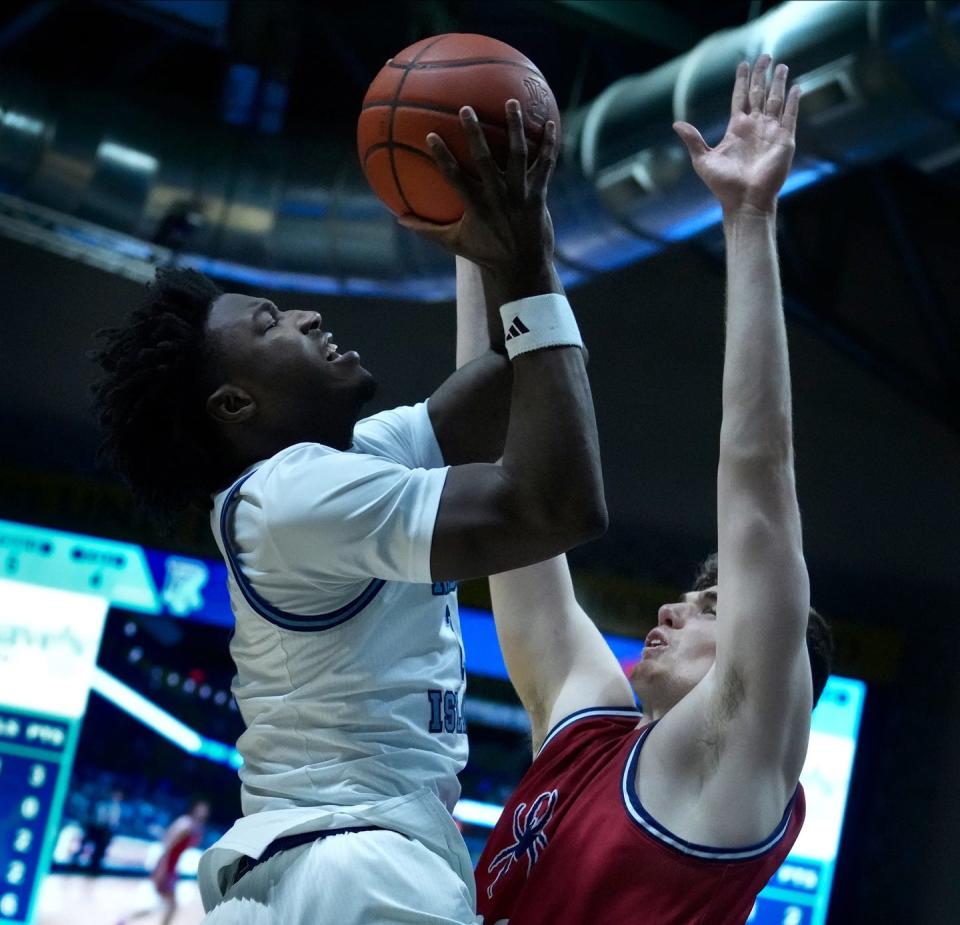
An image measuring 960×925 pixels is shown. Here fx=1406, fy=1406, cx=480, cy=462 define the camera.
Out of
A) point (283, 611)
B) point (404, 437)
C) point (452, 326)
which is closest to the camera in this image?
point (283, 611)

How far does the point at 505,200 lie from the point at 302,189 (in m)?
4.65

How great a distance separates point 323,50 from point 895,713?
513 cm

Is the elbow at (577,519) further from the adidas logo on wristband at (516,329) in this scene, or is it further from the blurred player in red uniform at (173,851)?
the blurred player in red uniform at (173,851)

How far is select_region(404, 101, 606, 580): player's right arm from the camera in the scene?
1.71 metres

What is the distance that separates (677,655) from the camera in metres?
2.45

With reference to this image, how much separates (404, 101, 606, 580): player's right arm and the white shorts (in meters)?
0.39

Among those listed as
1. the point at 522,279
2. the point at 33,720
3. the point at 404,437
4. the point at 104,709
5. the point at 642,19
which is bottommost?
the point at 33,720

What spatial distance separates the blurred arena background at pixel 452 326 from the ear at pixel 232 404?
9.78ft

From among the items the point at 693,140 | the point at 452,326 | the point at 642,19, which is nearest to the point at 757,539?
the point at 693,140

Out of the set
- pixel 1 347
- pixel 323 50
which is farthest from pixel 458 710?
pixel 323 50

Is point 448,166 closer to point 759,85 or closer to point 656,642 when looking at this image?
point 759,85

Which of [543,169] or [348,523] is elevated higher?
[543,169]

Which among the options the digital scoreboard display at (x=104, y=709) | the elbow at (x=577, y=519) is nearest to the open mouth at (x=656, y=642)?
the elbow at (x=577, y=519)

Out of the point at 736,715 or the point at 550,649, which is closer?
the point at 736,715
